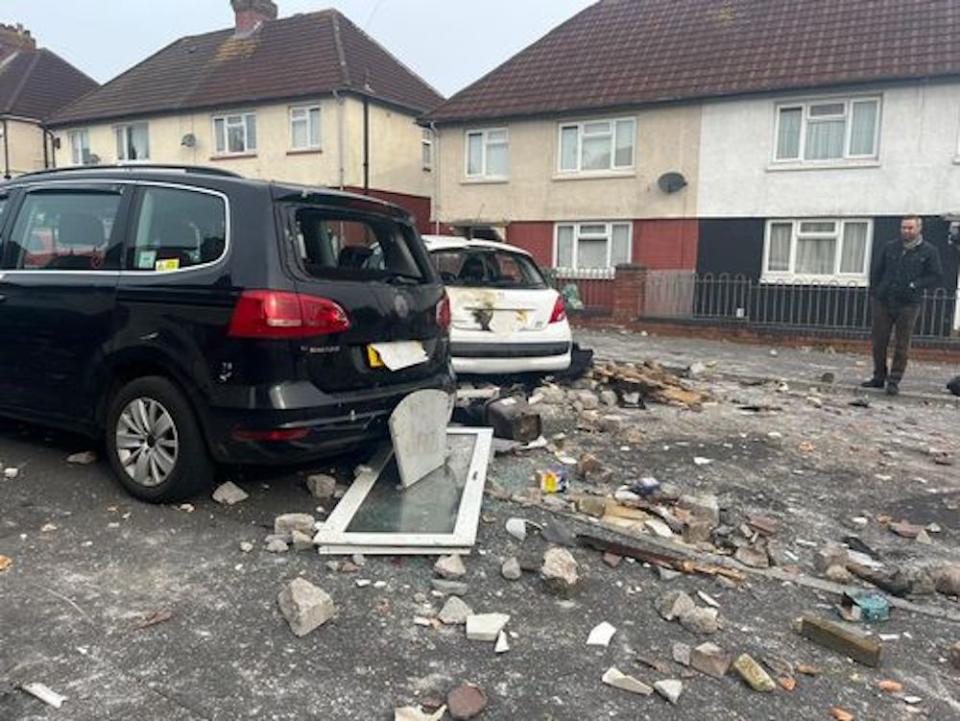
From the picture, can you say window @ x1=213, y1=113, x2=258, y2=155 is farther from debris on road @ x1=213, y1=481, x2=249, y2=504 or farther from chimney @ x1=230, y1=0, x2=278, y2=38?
debris on road @ x1=213, y1=481, x2=249, y2=504

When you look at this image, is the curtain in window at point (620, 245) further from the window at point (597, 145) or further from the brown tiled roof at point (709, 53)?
the brown tiled roof at point (709, 53)

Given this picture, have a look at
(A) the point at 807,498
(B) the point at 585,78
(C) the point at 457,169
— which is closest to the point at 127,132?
(C) the point at 457,169

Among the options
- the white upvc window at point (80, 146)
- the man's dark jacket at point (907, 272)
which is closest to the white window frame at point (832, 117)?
the man's dark jacket at point (907, 272)

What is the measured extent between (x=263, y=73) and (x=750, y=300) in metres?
17.3

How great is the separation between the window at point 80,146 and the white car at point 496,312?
83.9ft

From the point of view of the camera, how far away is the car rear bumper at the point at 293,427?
13.1 ft

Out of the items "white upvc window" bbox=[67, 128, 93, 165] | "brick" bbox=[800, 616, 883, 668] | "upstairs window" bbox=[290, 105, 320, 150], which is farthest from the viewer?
"white upvc window" bbox=[67, 128, 93, 165]

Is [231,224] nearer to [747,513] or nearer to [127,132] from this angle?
[747,513]

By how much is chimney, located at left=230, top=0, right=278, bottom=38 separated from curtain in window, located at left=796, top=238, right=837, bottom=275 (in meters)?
20.0

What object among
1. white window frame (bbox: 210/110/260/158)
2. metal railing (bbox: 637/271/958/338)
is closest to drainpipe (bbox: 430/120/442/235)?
metal railing (bbox: 637/271/958/338)

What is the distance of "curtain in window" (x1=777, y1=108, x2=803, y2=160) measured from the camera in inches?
668

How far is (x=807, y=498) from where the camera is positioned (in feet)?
16.7

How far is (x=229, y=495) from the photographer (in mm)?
4449

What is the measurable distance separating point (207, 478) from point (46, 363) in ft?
4.45
